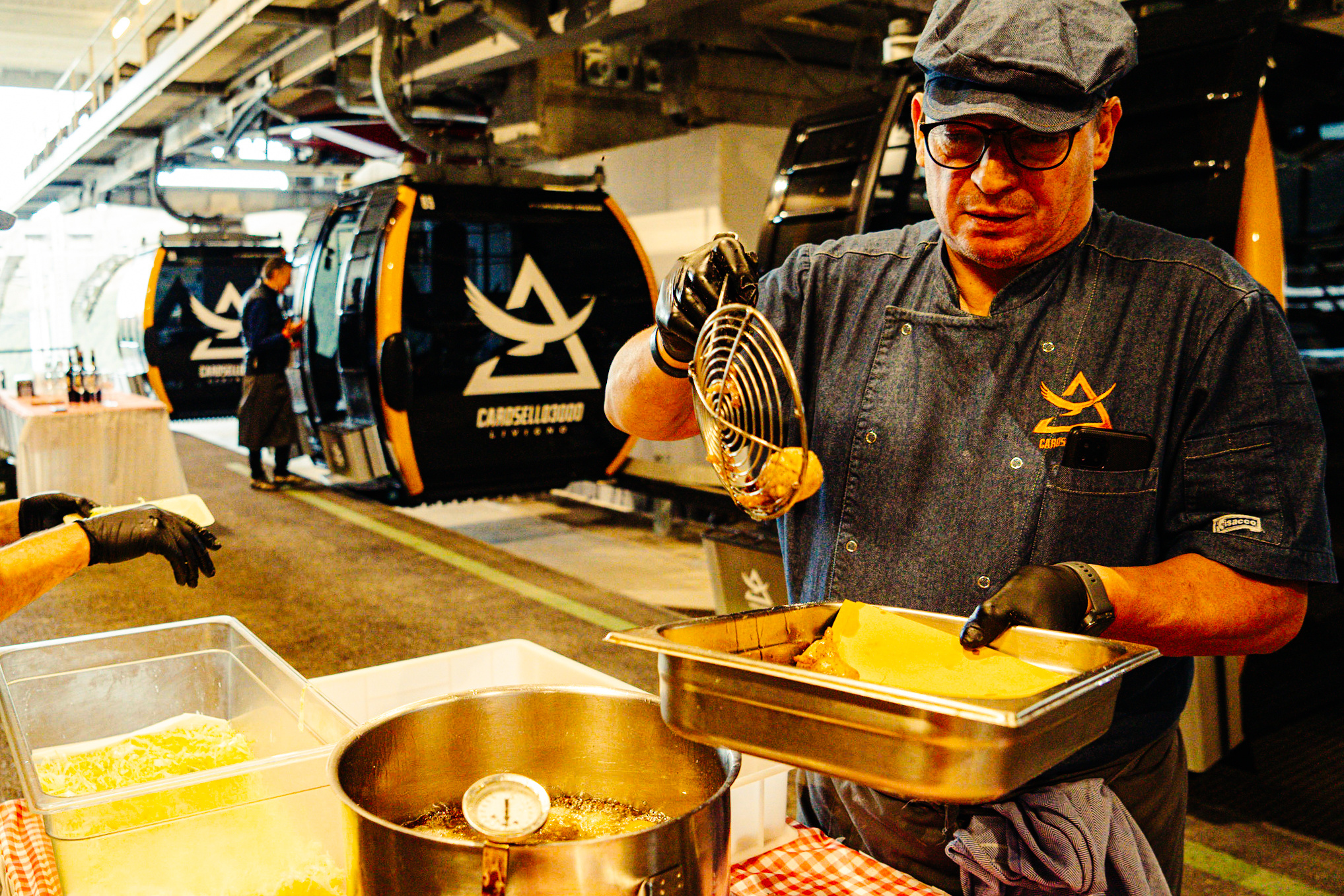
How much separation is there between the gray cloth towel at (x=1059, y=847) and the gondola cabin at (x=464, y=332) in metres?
4.76

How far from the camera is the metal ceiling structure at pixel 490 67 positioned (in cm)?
612

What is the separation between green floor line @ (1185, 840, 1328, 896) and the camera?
9.62 feet

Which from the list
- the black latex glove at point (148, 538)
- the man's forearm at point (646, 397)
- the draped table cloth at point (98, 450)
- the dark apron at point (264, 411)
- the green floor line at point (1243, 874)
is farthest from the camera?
the dark apron at point (264, 411)

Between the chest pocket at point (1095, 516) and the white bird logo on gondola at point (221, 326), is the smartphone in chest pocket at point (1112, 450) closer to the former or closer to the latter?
the chest pocket at point (1095, 516)

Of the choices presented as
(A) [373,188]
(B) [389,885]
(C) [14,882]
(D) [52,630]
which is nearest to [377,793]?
(B) [389,885]

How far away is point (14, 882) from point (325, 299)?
500 cm

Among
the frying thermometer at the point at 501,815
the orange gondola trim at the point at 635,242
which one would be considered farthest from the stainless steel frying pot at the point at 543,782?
the orange gondola trim at the point at 635,242

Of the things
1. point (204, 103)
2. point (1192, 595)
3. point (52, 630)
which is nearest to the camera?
point (1192, 595)

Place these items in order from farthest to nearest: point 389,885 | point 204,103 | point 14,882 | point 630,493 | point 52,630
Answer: point 204,103, point 630,493, point 52,630, point 14,882, point 389,885

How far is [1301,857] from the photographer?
312 centimetres

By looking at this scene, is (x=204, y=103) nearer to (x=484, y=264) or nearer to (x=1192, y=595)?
(x=484, y=264)

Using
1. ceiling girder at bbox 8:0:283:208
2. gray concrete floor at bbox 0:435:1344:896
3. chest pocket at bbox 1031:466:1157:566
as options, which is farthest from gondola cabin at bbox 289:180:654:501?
chest pocket at bbox 1031:466:1157:566

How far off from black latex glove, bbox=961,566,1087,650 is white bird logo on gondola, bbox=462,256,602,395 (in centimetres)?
505

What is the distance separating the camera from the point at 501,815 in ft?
3.15
